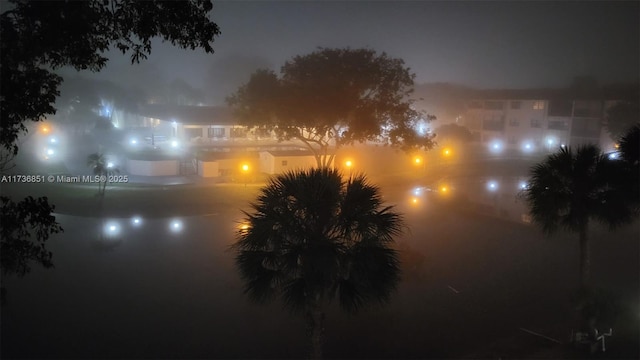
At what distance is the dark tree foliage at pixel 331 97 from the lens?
2928 centimetres

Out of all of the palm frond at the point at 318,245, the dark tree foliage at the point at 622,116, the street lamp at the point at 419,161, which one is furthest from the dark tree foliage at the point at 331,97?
the dark tree foliage at the point at 622,116

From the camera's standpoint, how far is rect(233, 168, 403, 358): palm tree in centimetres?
779

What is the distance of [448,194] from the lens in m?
34.6

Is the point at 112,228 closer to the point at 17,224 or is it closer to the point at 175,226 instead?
the point at 175,226

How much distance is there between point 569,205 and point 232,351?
9.43 metres

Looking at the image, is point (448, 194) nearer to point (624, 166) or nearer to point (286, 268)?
point (624, 166)

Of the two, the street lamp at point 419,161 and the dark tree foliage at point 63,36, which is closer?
the dark tree foliage at point 63,36

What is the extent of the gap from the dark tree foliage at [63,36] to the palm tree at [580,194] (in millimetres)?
9126

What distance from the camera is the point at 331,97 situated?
29016mm

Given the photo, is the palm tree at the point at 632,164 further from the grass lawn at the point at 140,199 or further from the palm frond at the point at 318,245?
the grass lawn at the point at 140,199

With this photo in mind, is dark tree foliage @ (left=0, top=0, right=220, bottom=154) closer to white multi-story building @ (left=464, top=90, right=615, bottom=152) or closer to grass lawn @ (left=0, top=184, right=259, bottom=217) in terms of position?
grass lawn @ (left=0, top=184, right=259, bottom=217)

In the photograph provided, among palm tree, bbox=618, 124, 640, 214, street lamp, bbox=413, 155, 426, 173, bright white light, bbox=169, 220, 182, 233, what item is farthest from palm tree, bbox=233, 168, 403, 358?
street lamp, bbox=413, 155, 426, 173

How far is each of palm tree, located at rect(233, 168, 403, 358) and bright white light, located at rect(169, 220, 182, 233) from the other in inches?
616

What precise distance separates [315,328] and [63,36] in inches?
259
